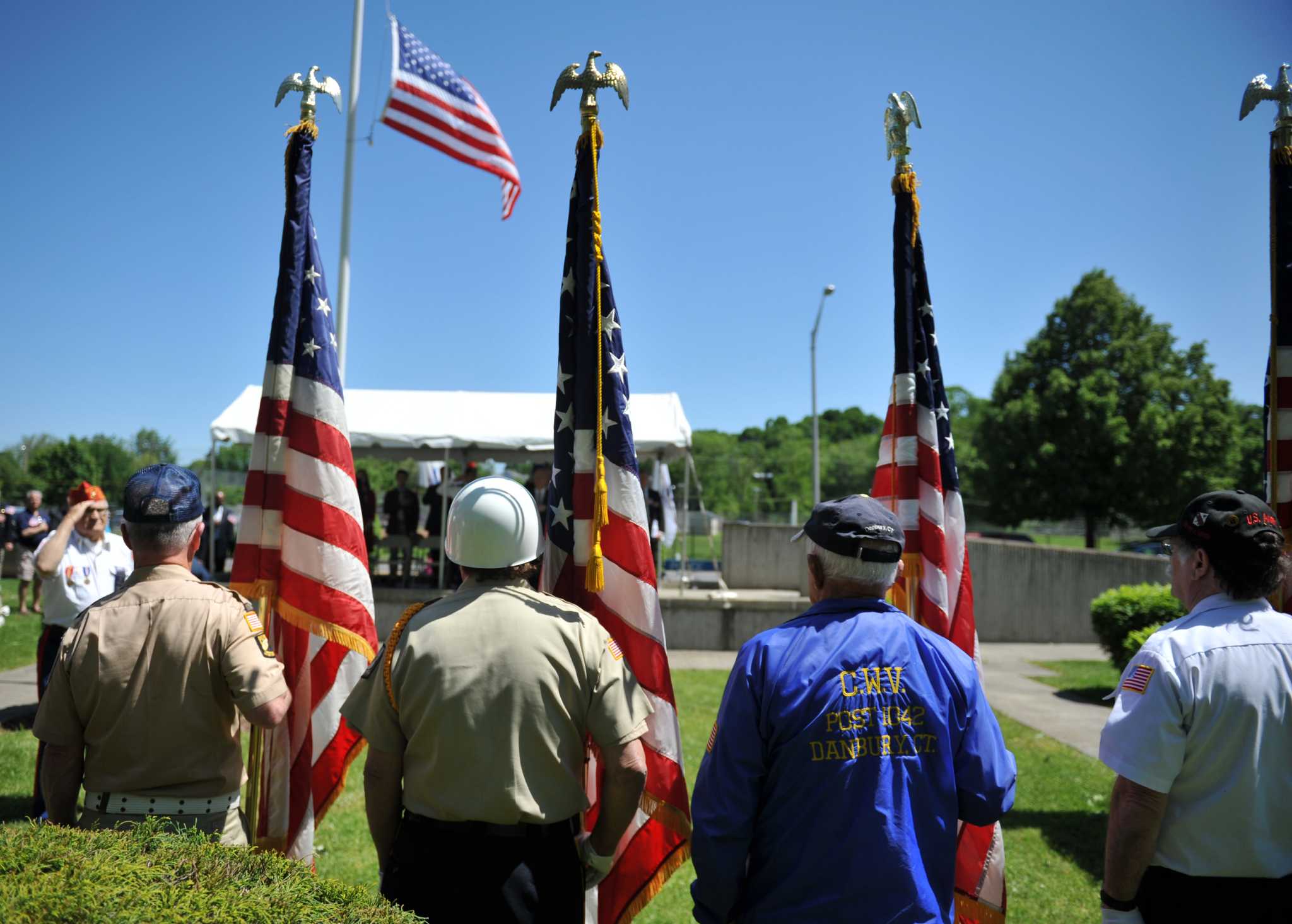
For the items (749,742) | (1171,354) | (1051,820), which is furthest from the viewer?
(1171,354)

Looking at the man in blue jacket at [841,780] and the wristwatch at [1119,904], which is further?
the wristwatch at [1119,904]

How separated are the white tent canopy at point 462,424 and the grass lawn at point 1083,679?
6376mm

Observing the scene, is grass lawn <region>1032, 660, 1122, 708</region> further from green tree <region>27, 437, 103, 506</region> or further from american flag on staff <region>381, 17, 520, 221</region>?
green tree <region>27, 437, 103, 506</region>

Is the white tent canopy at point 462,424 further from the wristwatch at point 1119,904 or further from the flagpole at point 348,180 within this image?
the wristwatch at point 1119,904

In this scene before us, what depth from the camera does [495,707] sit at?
237cm

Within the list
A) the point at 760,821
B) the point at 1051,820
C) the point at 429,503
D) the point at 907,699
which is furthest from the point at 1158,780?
the point at 429,503

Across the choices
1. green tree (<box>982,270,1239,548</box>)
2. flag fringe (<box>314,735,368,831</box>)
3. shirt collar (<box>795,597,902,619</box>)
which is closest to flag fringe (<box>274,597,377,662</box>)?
flag fringe (<box>314,735,368,831</box>)

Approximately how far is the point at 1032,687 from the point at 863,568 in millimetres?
10534

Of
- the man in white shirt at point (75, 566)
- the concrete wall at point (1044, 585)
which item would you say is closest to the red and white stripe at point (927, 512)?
the man in white shirt at point (75, 566)

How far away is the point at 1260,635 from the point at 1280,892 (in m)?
0.69

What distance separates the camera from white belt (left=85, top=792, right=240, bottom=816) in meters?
2.71

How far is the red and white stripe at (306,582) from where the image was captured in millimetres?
3650

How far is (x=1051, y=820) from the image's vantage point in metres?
6.25

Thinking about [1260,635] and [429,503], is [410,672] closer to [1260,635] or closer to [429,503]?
[1260,635]
